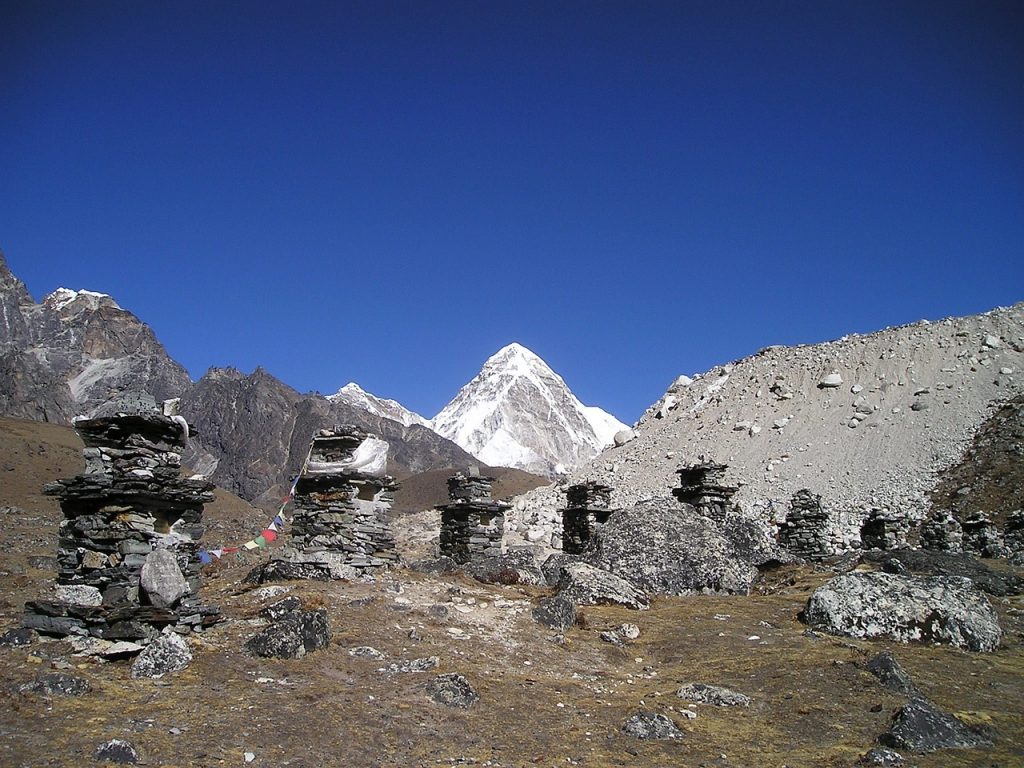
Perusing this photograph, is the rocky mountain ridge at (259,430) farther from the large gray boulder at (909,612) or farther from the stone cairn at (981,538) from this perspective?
the large gray boulder at (909,612)

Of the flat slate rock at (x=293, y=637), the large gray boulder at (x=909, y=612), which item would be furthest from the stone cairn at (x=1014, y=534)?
the flat slate rock at (x=293, y=637)

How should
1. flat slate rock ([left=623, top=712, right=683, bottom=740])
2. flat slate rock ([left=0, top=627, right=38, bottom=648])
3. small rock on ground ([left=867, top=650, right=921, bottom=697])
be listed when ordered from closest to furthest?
1. flat slate rock ([left=623, top=712, right=683, bottom=740])
2. flat slate rock ([left=0, top=627, right=38, bottom=648])
3. small rock on ground ([left=867, top=650, right=921, bottom=697])

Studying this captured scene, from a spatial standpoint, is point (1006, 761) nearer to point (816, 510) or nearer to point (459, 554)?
point (459, 554)

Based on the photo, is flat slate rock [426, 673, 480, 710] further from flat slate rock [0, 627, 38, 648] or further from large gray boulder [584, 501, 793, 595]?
large gray boulder [584, 501, 793, 595]

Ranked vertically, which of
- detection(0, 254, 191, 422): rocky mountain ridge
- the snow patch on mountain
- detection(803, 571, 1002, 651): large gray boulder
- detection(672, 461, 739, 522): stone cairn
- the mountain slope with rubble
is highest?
the snow patch on mountain

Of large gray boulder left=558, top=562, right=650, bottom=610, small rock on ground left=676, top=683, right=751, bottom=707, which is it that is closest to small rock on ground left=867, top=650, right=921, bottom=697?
small rock on ground left=676, top=683, right=751, bottom=707

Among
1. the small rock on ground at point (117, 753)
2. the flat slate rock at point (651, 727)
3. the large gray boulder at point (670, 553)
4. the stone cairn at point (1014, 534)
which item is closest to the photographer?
the small rock on ground at point (117, 753)

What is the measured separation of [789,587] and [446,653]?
10605 millimetres

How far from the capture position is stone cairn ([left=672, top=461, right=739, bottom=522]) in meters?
21.3

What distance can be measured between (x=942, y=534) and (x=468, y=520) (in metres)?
16.4

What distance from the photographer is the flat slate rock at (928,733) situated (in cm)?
660

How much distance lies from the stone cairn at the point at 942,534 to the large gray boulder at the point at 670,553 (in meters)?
9.77

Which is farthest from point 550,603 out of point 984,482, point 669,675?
point 984,482

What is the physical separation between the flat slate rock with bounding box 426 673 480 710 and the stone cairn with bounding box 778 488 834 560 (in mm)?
17886
